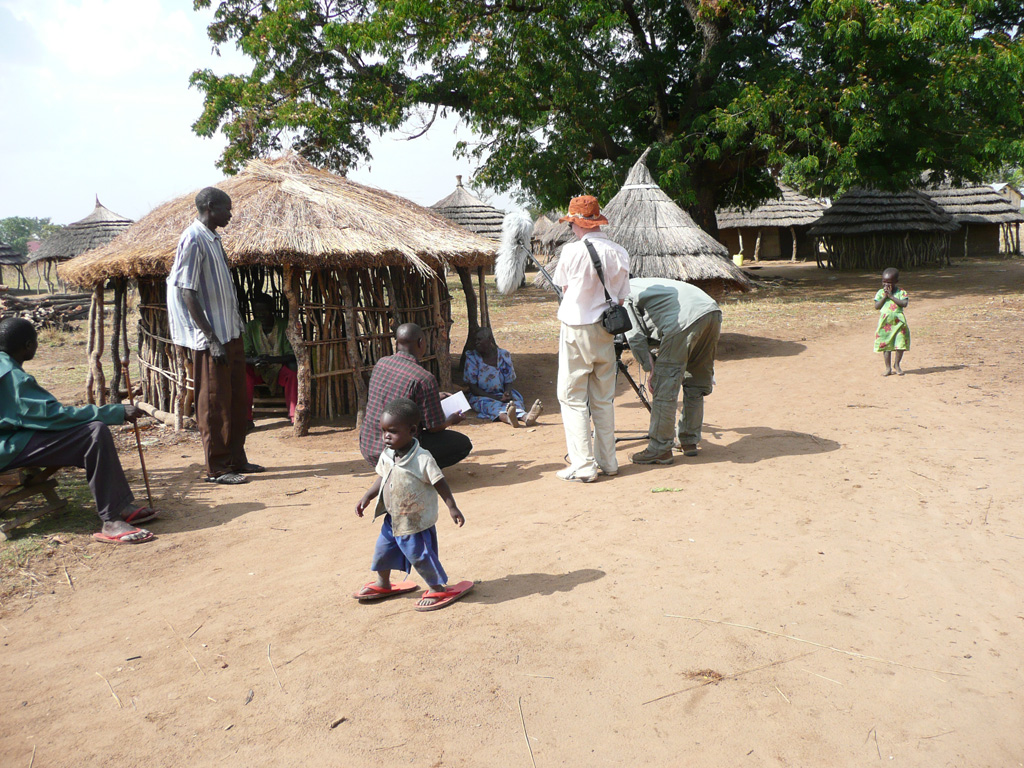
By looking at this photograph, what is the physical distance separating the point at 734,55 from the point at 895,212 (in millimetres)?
8607

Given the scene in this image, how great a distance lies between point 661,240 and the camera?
10.0 m

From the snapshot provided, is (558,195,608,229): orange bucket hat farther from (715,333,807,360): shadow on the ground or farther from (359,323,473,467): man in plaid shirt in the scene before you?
(715,333,807,360): shadow on the ground

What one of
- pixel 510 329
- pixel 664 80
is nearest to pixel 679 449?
pixel 510 329

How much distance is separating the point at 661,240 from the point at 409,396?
6254 millimetres

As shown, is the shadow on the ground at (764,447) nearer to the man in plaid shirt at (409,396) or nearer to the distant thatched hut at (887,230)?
the man in plaid shirt at (409,396)

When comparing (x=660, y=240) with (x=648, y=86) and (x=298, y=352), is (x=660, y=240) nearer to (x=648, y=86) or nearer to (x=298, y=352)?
(x=298, y=352)

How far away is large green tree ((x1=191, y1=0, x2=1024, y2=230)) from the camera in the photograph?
13.1 metres

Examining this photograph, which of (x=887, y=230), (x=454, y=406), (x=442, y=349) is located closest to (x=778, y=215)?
(x=887, y=230)

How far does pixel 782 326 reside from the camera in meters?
11.8

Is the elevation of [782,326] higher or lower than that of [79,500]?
higher

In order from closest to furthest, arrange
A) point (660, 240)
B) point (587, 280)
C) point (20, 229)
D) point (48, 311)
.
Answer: point (587, 280) < point (660, 240) < point (48, 311) < point (20, 229)

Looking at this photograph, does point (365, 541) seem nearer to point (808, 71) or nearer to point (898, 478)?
point (898, 478)

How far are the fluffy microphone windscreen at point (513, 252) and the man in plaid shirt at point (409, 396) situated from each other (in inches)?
61.3

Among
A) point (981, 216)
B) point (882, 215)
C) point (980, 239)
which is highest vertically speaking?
point (981, 216)
